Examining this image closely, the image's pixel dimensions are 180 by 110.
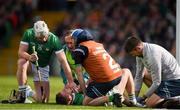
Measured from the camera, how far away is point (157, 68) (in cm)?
1789

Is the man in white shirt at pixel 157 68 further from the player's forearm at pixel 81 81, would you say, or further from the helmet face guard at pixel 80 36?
the player's forearm at pixel 81 81

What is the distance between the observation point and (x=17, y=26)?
39250mm

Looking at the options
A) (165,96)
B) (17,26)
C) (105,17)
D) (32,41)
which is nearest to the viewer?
(165,96)

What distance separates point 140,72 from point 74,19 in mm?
17553

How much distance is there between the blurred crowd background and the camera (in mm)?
32938

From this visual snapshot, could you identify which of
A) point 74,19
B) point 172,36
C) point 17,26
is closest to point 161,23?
point 172,36

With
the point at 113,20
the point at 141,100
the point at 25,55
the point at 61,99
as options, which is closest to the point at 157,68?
the point at 141,100

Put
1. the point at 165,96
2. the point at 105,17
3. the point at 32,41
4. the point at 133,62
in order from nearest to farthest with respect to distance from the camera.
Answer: the point at 165,96, the point at 32,41, the point at 133,62, the point at 105,17

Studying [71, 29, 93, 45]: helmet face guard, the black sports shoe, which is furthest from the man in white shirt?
[71, 29, 93, 45]: helmet face guard

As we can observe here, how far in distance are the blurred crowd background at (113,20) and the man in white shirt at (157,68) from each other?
13094mm

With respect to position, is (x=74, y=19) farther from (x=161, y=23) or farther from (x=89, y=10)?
(x=161, y=23)

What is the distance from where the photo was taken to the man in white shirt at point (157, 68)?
1789 centimetres

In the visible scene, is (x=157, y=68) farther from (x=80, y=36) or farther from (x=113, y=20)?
(x=113, y=20)

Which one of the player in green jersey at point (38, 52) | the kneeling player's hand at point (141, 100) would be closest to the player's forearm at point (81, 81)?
the player in green jersey at point (38, 52)
